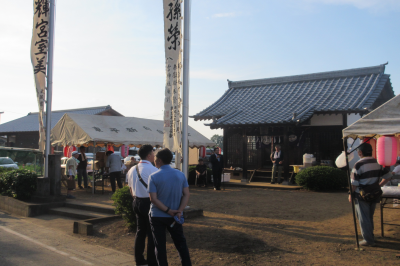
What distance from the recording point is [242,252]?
224 inches

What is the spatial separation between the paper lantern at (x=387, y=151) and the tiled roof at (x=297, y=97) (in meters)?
7.99

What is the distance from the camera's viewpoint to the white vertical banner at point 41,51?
1110cm

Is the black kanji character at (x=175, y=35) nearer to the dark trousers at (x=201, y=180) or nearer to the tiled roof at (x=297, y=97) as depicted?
the tiled roof at (x=297, y=97)

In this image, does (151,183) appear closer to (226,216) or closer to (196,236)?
(196,236)

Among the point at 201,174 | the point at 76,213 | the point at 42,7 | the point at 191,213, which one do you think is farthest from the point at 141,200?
the point at 201,174

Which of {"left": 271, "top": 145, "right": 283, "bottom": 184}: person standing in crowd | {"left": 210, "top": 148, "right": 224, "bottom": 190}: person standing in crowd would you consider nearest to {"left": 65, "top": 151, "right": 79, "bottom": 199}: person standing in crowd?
{"left": 210, "top": 148, "right": 224, "bottom": 190}: person standing in crowd

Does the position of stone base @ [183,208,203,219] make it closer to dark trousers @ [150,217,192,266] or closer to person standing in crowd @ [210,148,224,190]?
dark trousers @ [150,217,192,266]

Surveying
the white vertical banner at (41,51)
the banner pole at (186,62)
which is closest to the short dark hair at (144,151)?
the banner pole at (186,62)

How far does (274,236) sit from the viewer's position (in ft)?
21.4

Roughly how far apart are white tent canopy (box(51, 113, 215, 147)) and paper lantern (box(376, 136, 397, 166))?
957 cm

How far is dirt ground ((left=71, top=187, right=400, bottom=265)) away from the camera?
5.34m

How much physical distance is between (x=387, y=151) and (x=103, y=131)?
1023 centimetres

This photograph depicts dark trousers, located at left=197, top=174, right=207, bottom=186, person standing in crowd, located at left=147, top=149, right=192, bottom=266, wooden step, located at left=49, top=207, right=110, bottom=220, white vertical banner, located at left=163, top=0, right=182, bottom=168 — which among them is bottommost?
wooden step, located at left=49, top=207, right=110, bottom=220

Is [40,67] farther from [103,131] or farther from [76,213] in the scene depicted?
[76,213]
